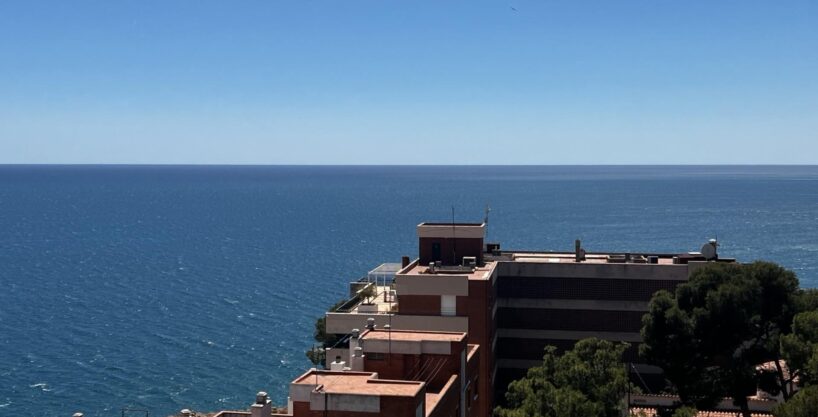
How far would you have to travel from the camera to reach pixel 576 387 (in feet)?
116

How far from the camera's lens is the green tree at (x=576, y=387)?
33.0 m

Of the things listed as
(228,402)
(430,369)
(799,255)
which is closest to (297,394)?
(430,369)

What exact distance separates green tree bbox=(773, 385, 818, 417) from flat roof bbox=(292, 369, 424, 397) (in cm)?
1295

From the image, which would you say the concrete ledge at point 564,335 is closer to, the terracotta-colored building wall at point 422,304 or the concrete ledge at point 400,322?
the concrete ledge at point 400,322

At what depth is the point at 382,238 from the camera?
192000 millimetres

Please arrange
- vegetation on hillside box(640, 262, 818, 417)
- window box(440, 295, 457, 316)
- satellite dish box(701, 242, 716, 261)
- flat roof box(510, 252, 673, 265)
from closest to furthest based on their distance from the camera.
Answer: vegetation on hillside box(640, 262, 818, 417) → window box(440, 295, 457, 316) → satellite dish box(701, 242, 716, 261) → flat roof box(510, 252, 673, 265)

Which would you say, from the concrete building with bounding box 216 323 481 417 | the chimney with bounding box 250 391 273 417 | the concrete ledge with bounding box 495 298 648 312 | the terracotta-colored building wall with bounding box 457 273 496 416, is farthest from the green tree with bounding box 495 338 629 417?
→ the concrete ledge with bounding box 495 298 648 312

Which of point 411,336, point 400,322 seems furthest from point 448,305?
point 411,336

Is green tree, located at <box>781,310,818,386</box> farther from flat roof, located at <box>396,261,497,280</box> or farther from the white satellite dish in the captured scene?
the white satellite dish

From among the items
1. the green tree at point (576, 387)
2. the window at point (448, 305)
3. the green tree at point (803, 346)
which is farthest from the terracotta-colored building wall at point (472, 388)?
the green tree at point (803, 346)

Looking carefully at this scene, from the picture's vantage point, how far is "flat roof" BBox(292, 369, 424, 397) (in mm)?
31844

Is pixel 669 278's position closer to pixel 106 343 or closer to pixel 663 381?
pixel 663 381

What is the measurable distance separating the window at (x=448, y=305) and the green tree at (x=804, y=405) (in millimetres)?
23453

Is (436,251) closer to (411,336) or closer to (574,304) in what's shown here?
(574,304)
